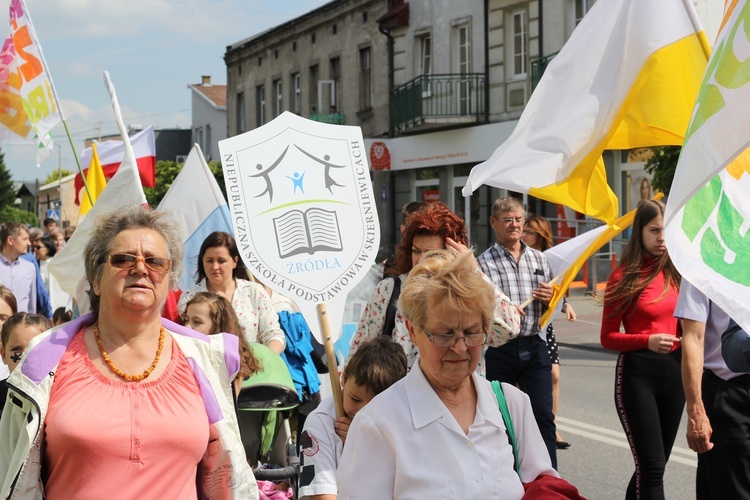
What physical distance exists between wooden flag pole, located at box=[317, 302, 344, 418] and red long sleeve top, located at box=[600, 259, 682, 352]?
1.97 meters

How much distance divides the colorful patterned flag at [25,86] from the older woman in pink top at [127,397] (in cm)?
765

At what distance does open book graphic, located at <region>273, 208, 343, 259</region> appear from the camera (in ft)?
14.9

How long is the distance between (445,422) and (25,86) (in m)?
9.05

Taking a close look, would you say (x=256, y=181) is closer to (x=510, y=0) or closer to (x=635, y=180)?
(x=635, y=180)

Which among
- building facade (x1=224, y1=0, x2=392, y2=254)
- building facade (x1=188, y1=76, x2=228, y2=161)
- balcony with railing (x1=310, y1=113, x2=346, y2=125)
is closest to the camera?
building facade (x1=224, y1=0, x2=392, y2=254)

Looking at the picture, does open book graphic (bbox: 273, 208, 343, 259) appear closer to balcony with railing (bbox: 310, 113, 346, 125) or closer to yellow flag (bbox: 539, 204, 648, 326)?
yellow flag (bbox: 539, 204, 648, 326)

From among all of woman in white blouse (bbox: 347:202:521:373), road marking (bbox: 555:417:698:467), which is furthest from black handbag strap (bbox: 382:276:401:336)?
road marking (bbox: 555:417:698:467)

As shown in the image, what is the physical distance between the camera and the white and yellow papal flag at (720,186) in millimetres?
3404

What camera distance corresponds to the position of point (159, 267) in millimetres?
3523

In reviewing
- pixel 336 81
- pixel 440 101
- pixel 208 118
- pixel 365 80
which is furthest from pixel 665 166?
pixel 208 118

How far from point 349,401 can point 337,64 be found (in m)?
33.2

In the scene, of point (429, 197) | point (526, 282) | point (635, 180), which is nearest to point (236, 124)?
point (429, 197)

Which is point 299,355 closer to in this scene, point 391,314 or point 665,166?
point 391,314

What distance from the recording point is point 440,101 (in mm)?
29844
